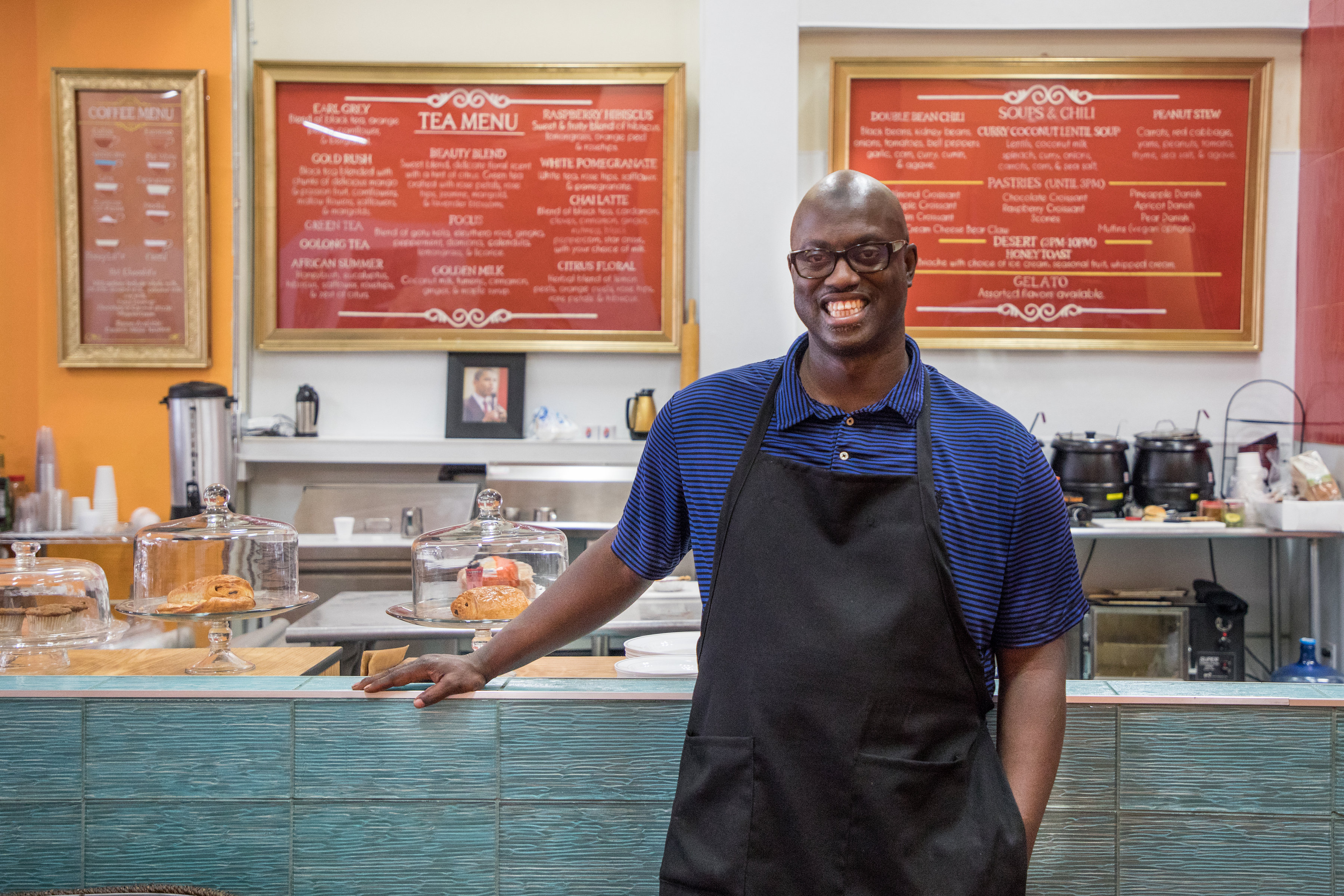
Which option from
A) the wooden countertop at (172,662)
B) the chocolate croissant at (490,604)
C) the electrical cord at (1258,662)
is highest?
the chocolate croissant at (490,604)

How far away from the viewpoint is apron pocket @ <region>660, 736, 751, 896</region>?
3.81 ft

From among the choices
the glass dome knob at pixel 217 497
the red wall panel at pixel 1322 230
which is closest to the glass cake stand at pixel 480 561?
the glass dome knob at pixel 217 497

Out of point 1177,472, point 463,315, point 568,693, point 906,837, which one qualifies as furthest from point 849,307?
point 463,315

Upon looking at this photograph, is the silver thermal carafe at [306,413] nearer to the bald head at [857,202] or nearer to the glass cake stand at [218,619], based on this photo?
the glass cake stand at [218,619]

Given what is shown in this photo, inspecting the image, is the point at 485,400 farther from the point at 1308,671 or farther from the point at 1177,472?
the point at 1308,671

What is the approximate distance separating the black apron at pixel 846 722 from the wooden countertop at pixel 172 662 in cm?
72

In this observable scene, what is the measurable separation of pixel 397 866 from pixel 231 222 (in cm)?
376

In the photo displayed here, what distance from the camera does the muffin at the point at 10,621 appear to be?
1.78 meters

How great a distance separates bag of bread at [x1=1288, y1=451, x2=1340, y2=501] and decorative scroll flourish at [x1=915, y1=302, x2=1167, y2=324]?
1.01 m

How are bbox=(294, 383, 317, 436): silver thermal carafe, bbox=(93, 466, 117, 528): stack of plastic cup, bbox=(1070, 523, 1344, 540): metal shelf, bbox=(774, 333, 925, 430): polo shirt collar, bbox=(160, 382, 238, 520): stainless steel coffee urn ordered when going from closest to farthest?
1. bbox=(774, 333, 925, 430): polo shirt collar
2. bbox=(1070, 523, 1344, 540): metal shelf
3. bbox=(160, 382, 238, 520): stainless steel coffee urn
4. bbox=(93, 466, 117, 528): stack of plastic cup
5. bbox=(294, 383, 317, 436): silver thermal carafe

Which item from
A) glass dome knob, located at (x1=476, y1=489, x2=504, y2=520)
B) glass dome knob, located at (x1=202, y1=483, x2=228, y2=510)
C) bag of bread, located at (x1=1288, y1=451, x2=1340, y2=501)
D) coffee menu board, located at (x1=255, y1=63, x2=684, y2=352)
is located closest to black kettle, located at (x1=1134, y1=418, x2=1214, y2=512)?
bag of bread, located at (x1=1288, y1=451, x2=1340, y2=501)

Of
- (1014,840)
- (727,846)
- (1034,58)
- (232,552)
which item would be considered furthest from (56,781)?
(1034,58)

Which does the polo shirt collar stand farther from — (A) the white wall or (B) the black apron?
(A) the white wall

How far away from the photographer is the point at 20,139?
4.45 m
